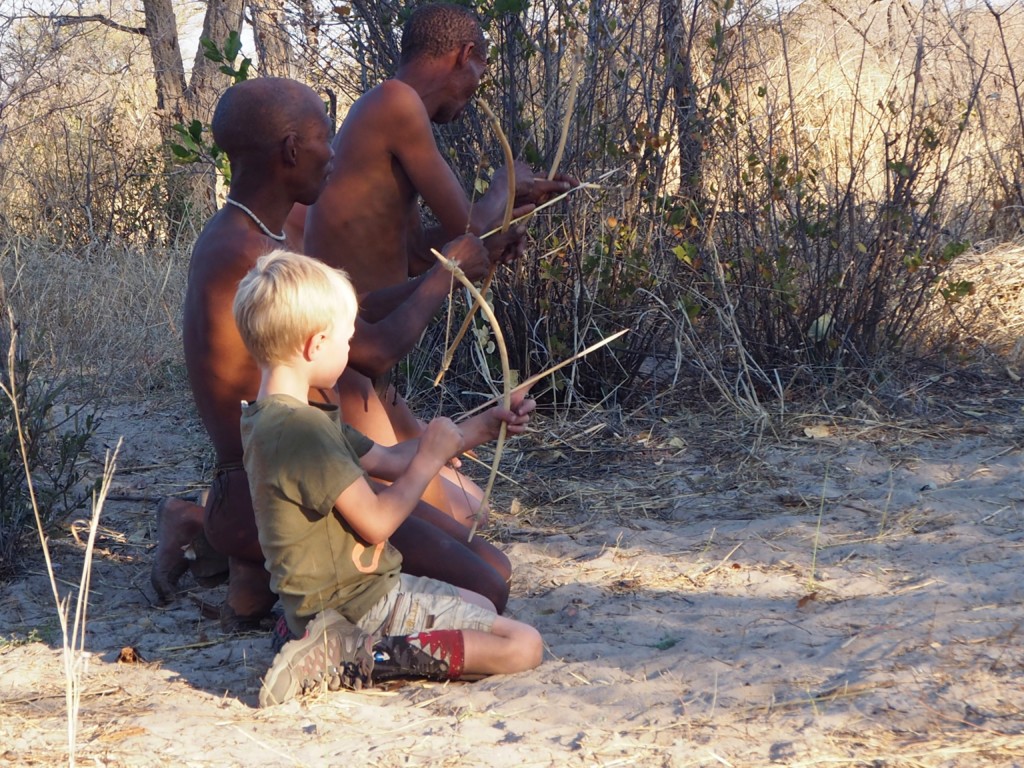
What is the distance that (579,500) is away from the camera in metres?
3.94

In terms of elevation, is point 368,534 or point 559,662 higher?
point 368,534

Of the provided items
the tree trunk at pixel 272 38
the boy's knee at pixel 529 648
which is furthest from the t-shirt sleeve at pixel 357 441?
the tree trunk at pixel 272 38

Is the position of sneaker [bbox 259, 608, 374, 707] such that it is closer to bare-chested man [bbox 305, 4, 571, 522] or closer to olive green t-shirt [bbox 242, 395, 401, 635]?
olive green t-shirt [bbox 242, 395, 401, 635]

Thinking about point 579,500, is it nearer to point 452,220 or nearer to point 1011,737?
point 452,220

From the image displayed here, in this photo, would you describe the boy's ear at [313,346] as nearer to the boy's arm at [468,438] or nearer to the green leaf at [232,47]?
the boy's arm at [468,438]

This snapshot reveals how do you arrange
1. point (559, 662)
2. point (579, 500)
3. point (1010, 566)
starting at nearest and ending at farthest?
1. point (559, 662)
2. point (1010, 566)
3. point (579, 500)

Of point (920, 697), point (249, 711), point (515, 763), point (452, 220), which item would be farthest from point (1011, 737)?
point (452, 220)

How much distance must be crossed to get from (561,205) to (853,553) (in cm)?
194

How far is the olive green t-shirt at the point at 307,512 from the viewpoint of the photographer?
7.67 ft

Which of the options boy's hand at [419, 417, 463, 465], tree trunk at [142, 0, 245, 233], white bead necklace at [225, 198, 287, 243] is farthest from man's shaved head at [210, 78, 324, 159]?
tree trunk at [142, 0, 245, 233]

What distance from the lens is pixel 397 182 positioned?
10.6 feet

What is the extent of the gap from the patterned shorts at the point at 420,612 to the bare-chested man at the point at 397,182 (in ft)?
2.29

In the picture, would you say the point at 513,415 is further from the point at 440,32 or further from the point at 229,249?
the point at 440,32

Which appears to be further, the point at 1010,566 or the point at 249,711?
the point at 1010,566
